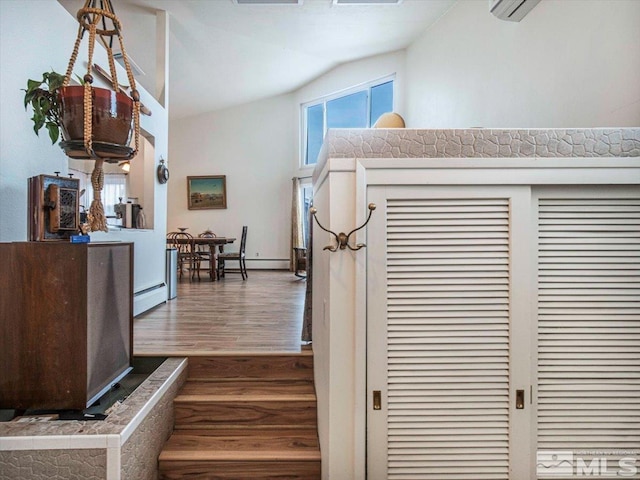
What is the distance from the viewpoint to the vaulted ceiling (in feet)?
14.1

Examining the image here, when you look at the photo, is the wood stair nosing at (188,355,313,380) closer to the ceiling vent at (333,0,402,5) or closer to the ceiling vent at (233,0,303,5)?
the ceiling vent at (233,0,303,5)

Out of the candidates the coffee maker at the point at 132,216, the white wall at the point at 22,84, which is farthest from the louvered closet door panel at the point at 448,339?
the coffee maker at the point at 132,216

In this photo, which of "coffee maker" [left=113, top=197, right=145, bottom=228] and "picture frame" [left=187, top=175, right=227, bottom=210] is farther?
"picture frame" [left=187, top=175, right=227, bottom=210]

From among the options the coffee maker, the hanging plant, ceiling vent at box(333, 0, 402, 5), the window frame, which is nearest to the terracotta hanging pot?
the hanging plant

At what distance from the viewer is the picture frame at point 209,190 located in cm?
796

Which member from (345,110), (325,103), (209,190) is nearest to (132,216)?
(209,190)

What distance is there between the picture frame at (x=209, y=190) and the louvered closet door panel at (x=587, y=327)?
290 inches

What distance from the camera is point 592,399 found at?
4.37ft

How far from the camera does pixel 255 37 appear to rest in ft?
16.5

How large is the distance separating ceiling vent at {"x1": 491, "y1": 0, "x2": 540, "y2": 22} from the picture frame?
666 cm

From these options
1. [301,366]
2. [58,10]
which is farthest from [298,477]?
[58,10]

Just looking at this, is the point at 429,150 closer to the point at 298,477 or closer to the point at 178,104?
the point at 298,477

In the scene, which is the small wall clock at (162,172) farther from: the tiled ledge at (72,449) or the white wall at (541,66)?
the white wall at (541,66)

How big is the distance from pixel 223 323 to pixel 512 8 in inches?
124
